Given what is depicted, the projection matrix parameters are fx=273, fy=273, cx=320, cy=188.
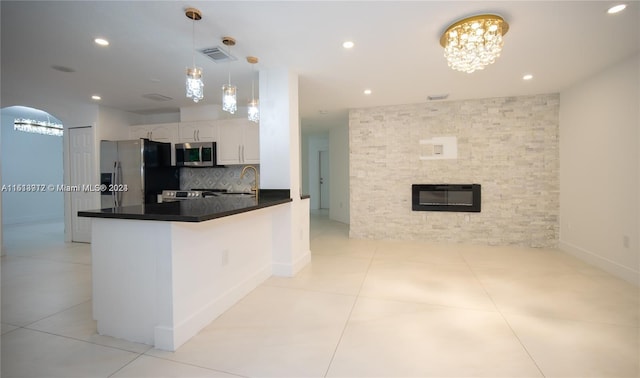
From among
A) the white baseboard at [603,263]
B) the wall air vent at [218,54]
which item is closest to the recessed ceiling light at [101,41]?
the wall air vent at [218,54]

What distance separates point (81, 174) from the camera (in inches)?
198

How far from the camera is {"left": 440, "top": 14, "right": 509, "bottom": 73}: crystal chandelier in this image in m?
2.18

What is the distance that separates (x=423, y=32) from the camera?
242 centimetres

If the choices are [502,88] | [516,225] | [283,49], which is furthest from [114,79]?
[516,225]

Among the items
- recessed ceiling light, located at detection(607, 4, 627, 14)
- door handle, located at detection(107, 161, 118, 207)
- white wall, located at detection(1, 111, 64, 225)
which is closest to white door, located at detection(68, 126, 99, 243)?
door handle, located at detection(107, 161, 118, 207)

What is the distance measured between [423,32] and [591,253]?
3.70 meters

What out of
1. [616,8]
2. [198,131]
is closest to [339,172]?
[198,131]

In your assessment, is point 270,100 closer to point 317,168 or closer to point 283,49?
point 283,49

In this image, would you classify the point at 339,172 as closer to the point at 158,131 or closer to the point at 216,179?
the point at 216,179

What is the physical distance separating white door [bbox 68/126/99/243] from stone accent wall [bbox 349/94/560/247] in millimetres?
4821

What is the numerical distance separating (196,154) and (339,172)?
11.5ft

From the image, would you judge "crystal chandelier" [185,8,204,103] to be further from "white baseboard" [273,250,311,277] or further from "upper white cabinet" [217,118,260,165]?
"upper white cabinet" [217,118,260,165]

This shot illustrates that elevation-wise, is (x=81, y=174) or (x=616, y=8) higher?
(x=616, y=8)

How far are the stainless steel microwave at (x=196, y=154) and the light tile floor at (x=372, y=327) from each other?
2118 mm
